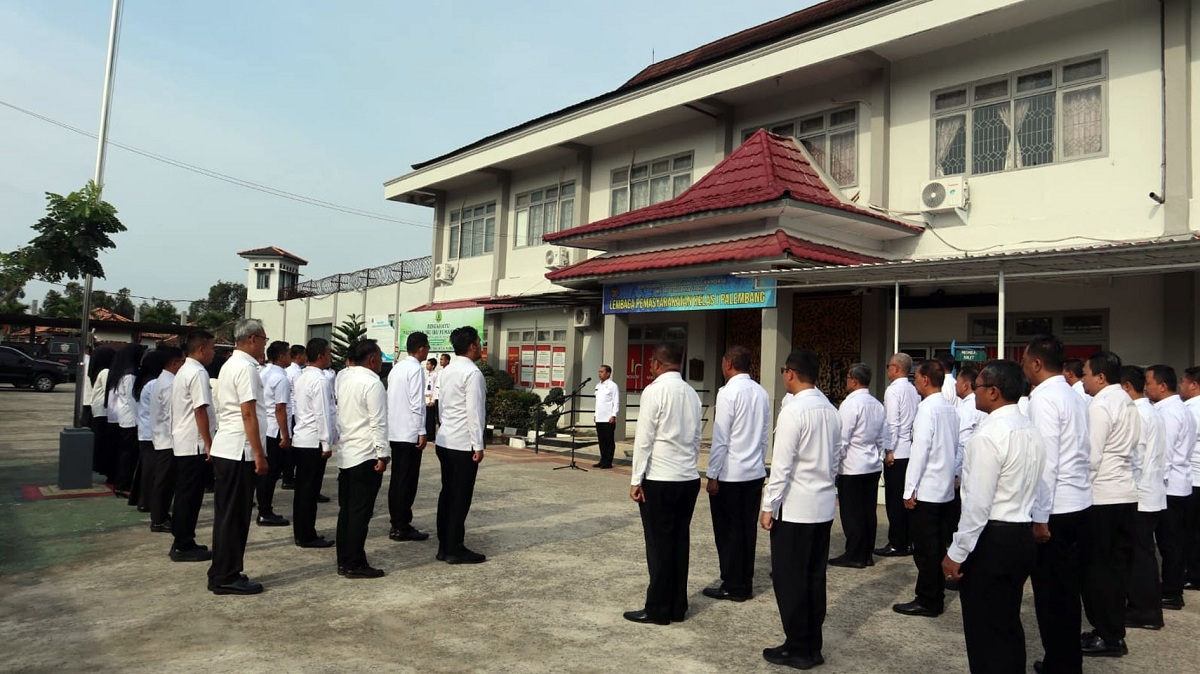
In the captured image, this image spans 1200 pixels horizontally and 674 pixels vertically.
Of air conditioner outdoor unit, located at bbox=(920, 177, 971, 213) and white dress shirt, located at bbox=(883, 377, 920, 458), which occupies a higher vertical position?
air conditioner outdoor unit, located at bbox=(920, 177, 971, 213)

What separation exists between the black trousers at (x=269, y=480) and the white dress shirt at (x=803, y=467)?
5102 mm

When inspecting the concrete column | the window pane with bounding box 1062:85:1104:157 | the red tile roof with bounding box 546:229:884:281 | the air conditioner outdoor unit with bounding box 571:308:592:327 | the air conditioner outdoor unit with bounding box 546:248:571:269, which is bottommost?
the concrete column

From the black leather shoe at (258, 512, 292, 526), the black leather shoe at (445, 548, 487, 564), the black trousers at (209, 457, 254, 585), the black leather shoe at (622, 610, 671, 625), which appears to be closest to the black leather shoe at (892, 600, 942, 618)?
the black leather shoe at (622, 610, 671, 625)

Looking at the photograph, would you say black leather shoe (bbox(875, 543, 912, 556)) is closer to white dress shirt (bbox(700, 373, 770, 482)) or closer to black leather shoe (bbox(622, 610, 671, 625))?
white dress shirt (bbox(700, 373, 770, 482))

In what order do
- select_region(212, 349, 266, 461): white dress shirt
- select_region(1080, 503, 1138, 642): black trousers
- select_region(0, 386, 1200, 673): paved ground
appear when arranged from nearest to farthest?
select_region(0, 386, 1200, 673): paved ground
select_region(1080, 503, 1138, 642): black trousers
select_region(212, 349, 266, 461): white dress shirt

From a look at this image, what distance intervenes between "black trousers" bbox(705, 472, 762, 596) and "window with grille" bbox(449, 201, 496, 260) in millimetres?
16164

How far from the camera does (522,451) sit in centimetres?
1555

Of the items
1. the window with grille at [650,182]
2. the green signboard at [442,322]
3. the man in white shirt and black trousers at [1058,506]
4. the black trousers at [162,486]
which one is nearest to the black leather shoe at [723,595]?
the man in white shirt and black trousers at [1058,506]

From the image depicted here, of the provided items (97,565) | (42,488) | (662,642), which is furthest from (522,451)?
(662,642)

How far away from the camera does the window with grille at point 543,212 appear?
19.4 m

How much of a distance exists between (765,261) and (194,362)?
7.66 metres

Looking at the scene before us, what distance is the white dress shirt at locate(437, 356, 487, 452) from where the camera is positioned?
21.4 ft

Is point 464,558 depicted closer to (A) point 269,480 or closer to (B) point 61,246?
(A) point 269,480

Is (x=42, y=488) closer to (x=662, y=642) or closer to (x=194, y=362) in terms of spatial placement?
(x=194, y=362)
